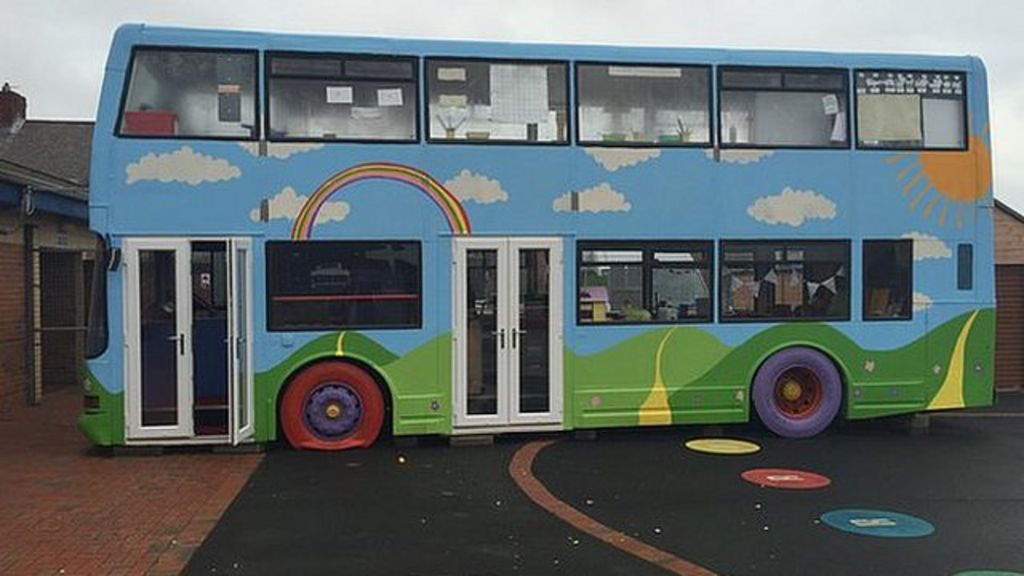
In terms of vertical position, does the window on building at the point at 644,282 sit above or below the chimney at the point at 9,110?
below

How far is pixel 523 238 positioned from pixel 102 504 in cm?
473

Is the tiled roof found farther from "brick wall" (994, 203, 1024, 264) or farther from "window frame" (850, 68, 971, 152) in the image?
"brick wall" (994, 203, 1024, 264)

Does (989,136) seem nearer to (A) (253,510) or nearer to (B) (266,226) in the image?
(B) (266,226)

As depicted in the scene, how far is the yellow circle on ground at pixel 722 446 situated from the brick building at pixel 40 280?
339 inches

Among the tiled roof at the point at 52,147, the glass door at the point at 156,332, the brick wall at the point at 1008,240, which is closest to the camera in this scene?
the glass door at the point at 156,332

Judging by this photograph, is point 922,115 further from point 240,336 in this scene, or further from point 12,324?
point 12,324

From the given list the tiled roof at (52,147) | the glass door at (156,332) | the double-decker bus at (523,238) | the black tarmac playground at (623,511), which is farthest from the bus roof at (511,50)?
the tiled roof at (52,147)

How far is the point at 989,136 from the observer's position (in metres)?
10.8

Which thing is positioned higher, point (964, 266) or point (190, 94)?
point (190, 94)

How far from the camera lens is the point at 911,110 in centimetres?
1065

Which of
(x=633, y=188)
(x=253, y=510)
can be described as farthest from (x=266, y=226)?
(x=633, y=188)

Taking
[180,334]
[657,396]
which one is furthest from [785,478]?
[180,334]

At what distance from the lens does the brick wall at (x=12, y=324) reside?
12523 millimetres

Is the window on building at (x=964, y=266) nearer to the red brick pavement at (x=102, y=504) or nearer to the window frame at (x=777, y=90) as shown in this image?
the window frame at (x=777, y=90)
